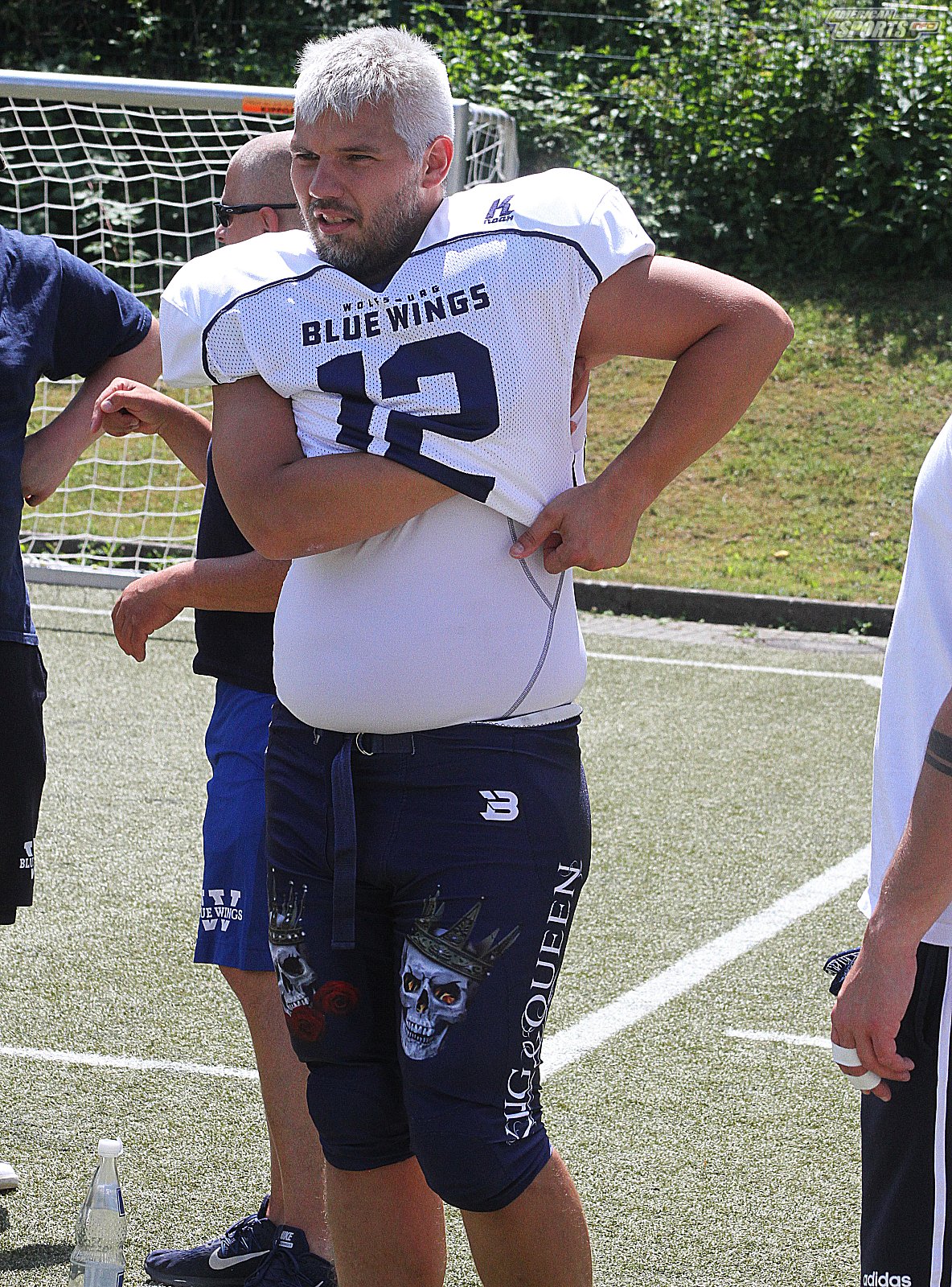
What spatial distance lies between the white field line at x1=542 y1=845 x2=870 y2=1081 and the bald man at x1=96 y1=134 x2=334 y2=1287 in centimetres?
103

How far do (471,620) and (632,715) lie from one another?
5.36m

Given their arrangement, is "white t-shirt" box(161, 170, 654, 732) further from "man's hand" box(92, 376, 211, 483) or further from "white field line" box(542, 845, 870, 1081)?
"white field line" box(542, 845, 870, 1081)

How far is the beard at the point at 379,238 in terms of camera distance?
2.16 meters

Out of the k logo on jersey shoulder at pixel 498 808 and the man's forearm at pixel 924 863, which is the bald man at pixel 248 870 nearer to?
the k logo on jersey shoulder at pixel 498 808

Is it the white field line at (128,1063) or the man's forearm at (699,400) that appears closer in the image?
the man's forearm at (699,400)

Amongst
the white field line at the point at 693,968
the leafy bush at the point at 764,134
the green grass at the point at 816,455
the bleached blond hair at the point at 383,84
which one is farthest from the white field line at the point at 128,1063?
the leafy bush at the point at 764,134

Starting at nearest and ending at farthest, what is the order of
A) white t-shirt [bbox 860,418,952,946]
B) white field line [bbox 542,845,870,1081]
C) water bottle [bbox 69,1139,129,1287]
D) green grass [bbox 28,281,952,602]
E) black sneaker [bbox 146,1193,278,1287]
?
1. white t-shirt [bbox 860,418,952,946]
2. water bottle [bbox 69,1139,129,1287]
3. black sneaker [bbox 146,1193,278,1287]
4. white field line [bbox 542,845,870,1081]
5. green grass [bbox 28,281,952,602]

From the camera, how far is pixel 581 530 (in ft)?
7.09

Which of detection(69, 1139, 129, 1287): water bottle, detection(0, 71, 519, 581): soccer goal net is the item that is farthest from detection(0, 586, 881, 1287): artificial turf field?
detection(0, 71, 519, 581): soccer goal net

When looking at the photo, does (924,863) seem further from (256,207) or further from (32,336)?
(32,336)

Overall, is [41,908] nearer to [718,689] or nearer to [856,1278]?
[856,1278]

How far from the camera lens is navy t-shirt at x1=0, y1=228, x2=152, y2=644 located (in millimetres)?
3018

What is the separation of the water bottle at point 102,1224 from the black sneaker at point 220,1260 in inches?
11.0

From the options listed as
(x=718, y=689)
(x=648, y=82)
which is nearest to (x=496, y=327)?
(x=718, y=689)
